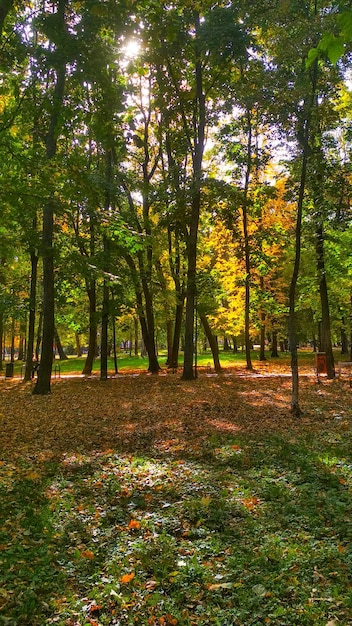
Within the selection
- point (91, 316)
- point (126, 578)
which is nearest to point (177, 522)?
point (126, 578)

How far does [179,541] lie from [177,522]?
1.23 feet

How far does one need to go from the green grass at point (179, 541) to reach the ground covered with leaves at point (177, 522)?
0.01 metres

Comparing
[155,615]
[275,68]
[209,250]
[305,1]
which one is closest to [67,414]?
[155,615]

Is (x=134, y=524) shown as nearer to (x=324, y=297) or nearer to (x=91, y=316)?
(x=324, y=297)

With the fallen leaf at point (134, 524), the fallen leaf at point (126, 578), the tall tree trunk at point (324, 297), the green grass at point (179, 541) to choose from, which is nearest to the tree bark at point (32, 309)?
the tall tree trunk at point (324, 297)

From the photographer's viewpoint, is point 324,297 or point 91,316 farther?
point 91,316

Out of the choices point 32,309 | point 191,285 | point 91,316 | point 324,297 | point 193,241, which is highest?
point 193,241

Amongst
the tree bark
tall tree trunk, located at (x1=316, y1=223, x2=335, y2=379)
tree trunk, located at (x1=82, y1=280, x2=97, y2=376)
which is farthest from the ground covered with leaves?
tree trunk, located at (x1=82, y1=280, x2=97, y2=376)

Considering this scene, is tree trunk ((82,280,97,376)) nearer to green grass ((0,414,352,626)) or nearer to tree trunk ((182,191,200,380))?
tree trunk ((182,191,200,380))

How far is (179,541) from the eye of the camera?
4.27 metres

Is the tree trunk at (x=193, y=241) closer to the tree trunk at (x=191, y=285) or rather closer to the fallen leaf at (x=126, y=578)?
the tree trunk at (x=191, y=285)

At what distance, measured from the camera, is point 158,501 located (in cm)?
521

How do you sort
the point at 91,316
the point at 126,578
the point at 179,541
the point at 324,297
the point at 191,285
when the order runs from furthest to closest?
the point at 91,316 < the point at 324,297 < the point at 191,285 < the point at 179,541 < the point at 126,578

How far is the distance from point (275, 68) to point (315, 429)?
7.94 m
